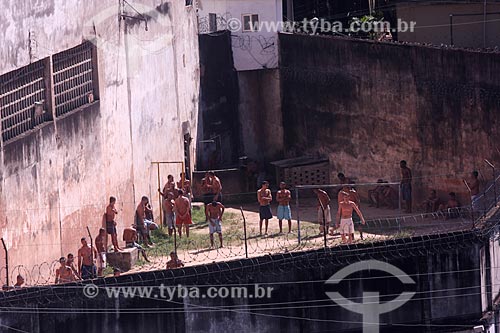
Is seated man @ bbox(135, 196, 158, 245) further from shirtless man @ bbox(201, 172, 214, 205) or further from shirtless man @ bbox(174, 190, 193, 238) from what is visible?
shirtless man @ bbox(201, 172, 214, 205)

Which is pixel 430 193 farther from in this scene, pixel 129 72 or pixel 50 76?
pixel 50 76

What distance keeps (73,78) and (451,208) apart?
7.53 metres

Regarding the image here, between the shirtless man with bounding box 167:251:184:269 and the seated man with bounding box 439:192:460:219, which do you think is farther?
the seated man with bounding box 439:192:460:219

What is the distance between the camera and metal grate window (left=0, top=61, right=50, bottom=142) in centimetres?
3066

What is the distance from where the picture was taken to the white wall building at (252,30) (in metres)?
43.7

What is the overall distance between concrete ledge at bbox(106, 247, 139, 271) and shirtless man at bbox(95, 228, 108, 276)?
0.59 feet

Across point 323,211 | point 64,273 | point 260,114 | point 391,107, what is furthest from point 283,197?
point 260,114

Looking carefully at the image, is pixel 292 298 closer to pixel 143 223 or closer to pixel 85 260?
pixel 85 260

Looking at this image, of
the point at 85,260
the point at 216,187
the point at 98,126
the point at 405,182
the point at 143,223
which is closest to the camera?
the point at 85,260

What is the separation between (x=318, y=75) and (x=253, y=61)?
234 centimetres

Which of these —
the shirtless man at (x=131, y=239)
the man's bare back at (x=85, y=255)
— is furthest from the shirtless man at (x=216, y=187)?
the man's bare back at (x=85, y=255)

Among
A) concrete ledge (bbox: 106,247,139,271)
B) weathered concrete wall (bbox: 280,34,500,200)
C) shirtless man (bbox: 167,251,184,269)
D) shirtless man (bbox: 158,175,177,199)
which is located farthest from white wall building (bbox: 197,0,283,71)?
shirtless man (bbox: 167,251,184,269)

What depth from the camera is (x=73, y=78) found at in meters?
34.0

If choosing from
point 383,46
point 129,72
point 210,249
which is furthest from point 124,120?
point 383,46
